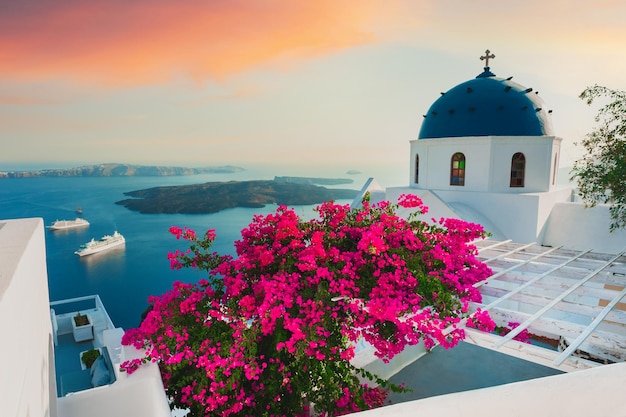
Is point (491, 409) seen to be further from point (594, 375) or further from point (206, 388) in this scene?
point (206, 388)

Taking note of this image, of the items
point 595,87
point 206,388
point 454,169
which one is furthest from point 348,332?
point 454,169

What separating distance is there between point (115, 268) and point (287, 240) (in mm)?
36888

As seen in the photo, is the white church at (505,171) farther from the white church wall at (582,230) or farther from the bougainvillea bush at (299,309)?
the bougainvillea bush at (299,309)

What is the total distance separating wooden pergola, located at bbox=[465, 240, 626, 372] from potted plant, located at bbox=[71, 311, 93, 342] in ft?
41.9

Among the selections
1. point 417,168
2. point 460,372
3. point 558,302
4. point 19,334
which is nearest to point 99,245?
point 417,168

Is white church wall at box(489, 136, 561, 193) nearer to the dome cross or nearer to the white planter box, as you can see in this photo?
the dome cross

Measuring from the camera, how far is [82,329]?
12.5 metres

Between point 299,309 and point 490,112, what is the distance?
11.6 metres

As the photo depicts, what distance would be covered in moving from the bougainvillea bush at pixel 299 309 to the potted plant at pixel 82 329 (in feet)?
36.8

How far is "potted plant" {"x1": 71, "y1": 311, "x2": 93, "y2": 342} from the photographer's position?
490 inches

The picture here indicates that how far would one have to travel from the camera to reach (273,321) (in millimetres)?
3082

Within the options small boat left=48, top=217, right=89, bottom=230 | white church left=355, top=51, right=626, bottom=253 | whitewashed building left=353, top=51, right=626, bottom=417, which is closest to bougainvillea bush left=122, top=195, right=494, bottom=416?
whitewashed building left=353, top=51, right=626, bottom=417

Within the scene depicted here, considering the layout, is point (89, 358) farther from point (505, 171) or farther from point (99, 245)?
point (99, 245)

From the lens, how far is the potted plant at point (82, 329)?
12.5 m
